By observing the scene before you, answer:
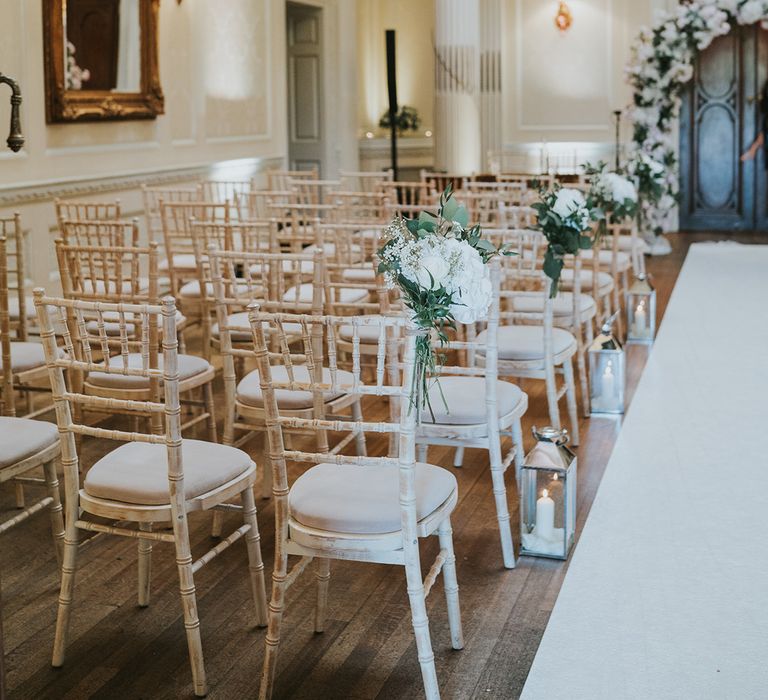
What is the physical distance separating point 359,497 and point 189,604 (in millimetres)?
518

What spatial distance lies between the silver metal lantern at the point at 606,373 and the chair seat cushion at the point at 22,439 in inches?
113

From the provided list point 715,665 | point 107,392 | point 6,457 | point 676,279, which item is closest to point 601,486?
point 715,665

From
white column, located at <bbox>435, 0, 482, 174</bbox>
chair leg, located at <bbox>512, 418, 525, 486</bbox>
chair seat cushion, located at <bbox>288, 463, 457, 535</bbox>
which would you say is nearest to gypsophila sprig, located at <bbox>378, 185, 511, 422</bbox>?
chair seat cushion, located at <bbox>288, 463, 457, 535</bbox>

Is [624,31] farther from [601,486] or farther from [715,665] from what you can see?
[715,665]

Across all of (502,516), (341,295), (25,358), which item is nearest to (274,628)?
(502,516)

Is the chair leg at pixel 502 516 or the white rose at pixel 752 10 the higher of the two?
the white rose at pixel 752 10

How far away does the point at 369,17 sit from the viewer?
13445 millimetres

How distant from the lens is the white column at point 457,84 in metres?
11.4

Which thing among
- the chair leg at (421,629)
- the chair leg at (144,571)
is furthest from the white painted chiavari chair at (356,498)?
the chair leg at (144,571)

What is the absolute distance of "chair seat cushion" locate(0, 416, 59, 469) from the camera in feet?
10.8

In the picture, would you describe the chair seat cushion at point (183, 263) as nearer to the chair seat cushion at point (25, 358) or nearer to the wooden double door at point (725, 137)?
the chair seat cushion at point (25, 358)

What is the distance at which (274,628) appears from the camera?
9.33 feet

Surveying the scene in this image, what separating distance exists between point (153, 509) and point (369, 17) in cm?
1144

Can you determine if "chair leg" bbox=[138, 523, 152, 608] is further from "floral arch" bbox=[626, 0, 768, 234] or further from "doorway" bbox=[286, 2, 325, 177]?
"doorway" bbox=[286, 2, 325, 177]
